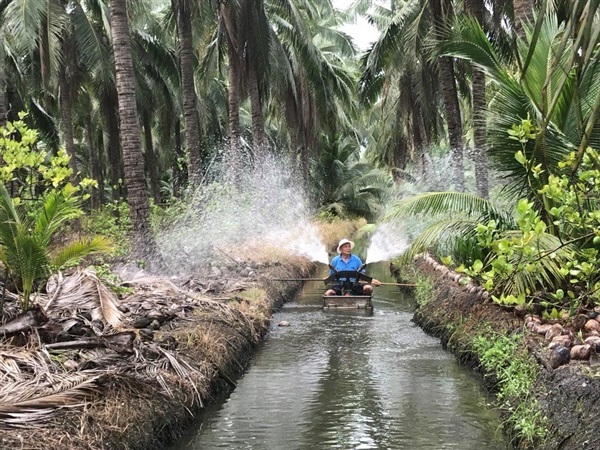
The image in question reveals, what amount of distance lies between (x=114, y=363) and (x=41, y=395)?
99cm

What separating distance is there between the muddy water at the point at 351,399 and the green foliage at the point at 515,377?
1.00 feet

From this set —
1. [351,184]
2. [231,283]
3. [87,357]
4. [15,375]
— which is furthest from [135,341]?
[351,184]

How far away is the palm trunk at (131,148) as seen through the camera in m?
12.6

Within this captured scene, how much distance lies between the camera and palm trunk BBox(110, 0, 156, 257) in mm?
12633

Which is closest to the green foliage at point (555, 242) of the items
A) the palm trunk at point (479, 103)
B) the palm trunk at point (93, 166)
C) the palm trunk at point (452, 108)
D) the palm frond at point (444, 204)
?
the palm frond at point (444, 204)

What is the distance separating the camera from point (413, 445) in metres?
6.53

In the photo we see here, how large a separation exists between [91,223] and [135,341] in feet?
43.3

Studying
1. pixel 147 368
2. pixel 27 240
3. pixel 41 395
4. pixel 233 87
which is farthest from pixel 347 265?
pixel 41 395

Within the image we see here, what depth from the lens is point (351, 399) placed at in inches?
321

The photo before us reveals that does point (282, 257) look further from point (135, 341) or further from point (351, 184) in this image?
point (351, 184)

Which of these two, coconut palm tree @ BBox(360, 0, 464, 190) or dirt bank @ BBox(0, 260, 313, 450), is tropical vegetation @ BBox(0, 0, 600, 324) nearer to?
coconut palm tree @ BBox(360, 0, 464, 190)

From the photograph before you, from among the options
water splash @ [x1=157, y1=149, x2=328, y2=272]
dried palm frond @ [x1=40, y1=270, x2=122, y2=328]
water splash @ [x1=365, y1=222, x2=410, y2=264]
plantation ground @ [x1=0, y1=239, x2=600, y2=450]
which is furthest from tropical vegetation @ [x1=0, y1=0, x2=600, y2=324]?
water splash @ [x1=365, y1=222, x2=410, y2=264]

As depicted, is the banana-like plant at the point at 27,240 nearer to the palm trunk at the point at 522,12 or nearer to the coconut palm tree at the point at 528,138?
the coconut palm tree at the point at 528,138

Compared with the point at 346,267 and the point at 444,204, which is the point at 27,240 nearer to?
the point at 444,204
